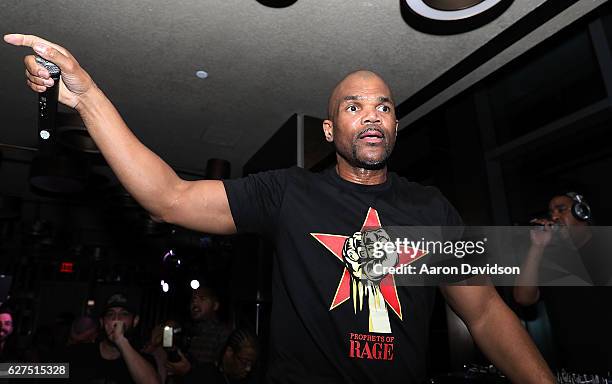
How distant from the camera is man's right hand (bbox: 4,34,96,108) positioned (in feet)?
2.87

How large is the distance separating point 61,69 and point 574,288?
244 centimetres

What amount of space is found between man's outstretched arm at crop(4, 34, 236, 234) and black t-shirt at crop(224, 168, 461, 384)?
0.15m

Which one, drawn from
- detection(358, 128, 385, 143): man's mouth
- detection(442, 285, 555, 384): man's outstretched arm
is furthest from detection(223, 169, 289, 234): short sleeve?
detection(442, 285, 555, 384): man's outstretched arm

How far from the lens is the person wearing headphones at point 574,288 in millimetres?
2143

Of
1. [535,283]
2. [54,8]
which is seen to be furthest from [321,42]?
[535,283]

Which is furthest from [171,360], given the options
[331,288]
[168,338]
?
[331,288]

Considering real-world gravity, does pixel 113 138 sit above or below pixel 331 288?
above

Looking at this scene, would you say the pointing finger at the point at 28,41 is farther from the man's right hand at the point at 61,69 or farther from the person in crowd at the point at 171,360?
the person in crowd at the point at 171,360

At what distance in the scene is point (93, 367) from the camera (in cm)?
254

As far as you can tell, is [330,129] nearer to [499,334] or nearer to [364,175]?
[364,175]

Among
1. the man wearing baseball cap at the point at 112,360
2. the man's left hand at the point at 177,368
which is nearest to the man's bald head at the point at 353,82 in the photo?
the man wearing baseball cap at the point at 112,360

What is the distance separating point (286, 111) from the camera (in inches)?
143

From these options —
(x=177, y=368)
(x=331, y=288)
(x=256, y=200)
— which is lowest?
(x=177, y=368)

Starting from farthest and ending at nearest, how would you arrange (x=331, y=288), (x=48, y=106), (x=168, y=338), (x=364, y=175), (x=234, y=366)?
1. (x=168, y=338)
2. (x=234, y=366)
3. (x=364, y=175)
4. (x=331, y=288)
5. (x=48, y=106)
